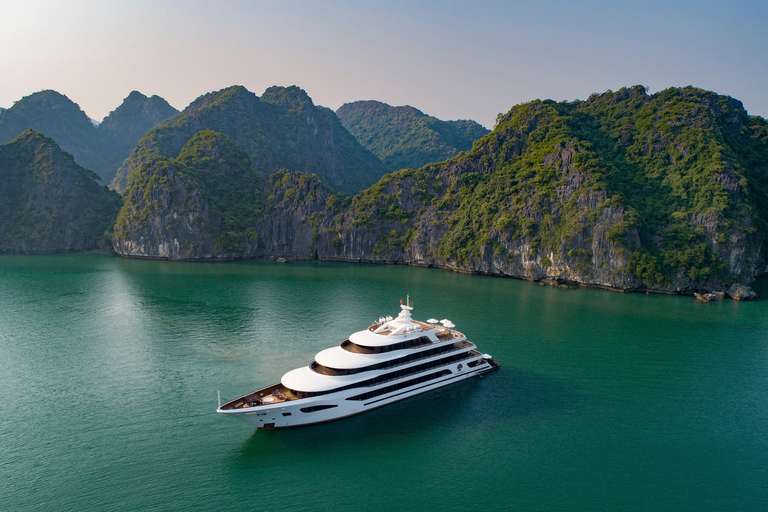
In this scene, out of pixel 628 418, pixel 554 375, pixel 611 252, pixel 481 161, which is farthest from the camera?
pixel 481 161

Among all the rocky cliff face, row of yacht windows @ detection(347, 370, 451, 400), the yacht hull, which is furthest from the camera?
the rocky cliff face

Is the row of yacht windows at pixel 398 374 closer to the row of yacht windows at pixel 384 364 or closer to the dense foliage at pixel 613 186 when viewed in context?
the row of yacht windows at pixel 384 364

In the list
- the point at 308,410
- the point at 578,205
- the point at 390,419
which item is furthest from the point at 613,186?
the point at 308,410

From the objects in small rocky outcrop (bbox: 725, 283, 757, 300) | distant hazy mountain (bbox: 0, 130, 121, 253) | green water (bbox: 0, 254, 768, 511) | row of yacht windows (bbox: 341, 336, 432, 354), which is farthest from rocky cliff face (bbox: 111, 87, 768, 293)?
row of yacht windows (bbox: 341, 336, 432, 354)

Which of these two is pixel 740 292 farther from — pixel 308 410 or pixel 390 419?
pixel 308 410

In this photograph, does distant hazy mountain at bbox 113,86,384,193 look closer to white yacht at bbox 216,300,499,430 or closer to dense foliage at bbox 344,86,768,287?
dense foliage at bbox 344,86,768,287

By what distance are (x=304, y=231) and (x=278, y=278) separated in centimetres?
4084

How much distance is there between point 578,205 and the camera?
85750mm

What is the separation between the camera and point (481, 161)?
114 meters

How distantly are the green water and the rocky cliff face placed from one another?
69.8 feet

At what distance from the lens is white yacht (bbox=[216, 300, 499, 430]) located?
96.1ft

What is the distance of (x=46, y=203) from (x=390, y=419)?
144 metres

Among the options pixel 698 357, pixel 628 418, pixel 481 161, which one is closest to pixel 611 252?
pixel 698 357

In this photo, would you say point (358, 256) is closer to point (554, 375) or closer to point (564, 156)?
point (564, 156)
